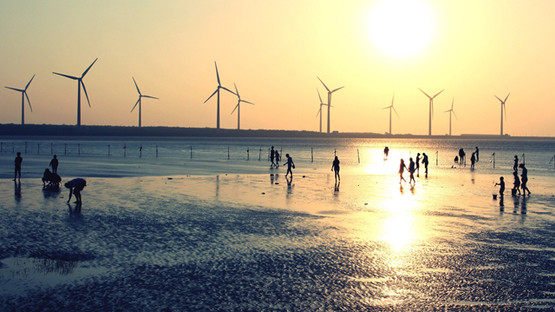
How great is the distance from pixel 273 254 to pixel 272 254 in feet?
0.10

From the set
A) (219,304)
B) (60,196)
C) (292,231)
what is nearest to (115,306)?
(219,304)

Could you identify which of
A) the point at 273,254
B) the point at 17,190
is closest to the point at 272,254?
the point at 273,254

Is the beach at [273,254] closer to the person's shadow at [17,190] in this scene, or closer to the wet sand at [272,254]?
the wet sand at [272,254]

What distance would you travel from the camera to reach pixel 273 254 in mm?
13578

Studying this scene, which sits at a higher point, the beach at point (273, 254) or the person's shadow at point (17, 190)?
the person's shadow at point (17, 190)

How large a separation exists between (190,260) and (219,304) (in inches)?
135

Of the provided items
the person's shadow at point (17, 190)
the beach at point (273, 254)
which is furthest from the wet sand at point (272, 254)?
the person's shadow at point (17, 190)

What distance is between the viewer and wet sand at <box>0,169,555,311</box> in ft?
32.8

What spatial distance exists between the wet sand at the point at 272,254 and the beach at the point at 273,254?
48mm

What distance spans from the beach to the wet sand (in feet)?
0.16

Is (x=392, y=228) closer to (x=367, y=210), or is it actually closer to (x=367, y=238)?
(x=367, y=238)

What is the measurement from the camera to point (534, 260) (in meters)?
13.0

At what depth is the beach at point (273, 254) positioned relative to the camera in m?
9.98

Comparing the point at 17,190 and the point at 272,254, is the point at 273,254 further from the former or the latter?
the point at 17,190
